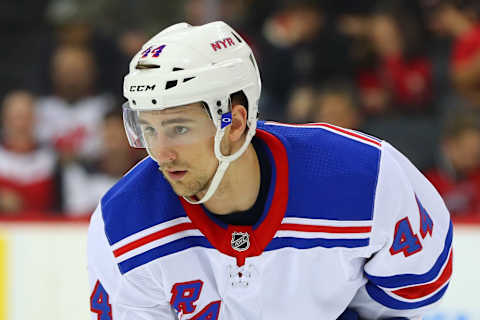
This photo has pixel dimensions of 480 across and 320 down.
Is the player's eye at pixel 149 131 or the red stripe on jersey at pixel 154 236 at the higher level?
the player's eye at pixel 149 131

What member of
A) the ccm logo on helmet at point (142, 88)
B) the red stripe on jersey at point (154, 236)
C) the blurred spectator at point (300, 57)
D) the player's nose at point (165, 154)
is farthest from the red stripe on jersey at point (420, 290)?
the blurred spectator at point (300, 57)

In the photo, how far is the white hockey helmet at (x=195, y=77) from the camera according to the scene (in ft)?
5.98

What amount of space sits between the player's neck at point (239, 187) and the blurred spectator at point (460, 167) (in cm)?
175

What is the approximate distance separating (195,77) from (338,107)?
2.11m

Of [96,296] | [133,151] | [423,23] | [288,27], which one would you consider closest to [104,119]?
[133,151]

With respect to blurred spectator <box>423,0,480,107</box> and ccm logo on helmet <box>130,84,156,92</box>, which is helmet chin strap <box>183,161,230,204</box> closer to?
ccm logo on helmet <box>130,84,156,92</box>

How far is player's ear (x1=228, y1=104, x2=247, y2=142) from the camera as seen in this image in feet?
6.34

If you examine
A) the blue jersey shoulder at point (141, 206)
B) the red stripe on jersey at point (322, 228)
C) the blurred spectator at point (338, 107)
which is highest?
the blurred spectator at point (338, 107)

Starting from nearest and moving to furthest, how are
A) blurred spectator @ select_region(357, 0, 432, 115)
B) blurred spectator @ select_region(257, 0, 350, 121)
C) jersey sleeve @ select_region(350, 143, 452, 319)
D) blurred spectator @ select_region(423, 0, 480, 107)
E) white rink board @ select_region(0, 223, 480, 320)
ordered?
jersey sleeve @ select_region(350, 143, 452, 319) < white rink board @ select_region(0, 223, 480, 320) < blurred spectator @ select_region(423, 0, 480, 107) < blurred spectator @ select_region(357, 0, 432, 115) < blurred spectator @ select_region(257, 0, 350, 121)

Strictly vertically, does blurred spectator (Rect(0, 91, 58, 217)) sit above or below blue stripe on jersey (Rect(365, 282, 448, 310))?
above

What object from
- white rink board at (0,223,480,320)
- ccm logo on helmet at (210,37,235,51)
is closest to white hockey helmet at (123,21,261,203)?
ccm logo on helmet at (210,37,235,51)

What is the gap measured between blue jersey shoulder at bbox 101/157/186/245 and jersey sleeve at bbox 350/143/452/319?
450 mm

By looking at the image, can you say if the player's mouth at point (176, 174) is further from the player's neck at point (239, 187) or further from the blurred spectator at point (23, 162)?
the blurred spectator at point (23, 162)

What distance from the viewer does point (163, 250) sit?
2041mm
